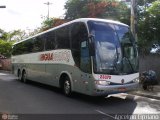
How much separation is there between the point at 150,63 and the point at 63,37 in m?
8.04

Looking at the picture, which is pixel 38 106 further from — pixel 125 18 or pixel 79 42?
pixel 125 18

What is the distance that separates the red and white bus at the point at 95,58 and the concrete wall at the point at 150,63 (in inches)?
294

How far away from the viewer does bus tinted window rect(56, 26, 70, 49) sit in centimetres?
1330

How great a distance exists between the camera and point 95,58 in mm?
10781

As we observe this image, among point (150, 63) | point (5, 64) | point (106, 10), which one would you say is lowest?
point (5, 64)

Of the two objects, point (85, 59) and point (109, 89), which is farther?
point (85, 59)

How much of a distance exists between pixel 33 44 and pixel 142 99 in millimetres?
8764

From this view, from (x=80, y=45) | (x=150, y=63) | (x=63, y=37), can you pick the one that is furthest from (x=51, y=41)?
(x=150, y=63)

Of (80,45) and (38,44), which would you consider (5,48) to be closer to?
(38,44)

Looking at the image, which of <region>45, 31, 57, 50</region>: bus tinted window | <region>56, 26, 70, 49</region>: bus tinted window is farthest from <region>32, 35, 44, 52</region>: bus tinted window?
<region>56, 26, 70, 49</region>: bus tinted window

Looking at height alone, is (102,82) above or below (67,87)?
above

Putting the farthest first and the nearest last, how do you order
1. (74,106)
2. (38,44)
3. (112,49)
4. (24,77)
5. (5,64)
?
1. (5,64)
2. (24,77)
3. (38,44)
4. (112,49)
5. (74,106)

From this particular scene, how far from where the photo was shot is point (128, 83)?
11.4 m

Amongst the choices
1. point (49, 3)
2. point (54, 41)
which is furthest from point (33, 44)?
point (49, 3)
